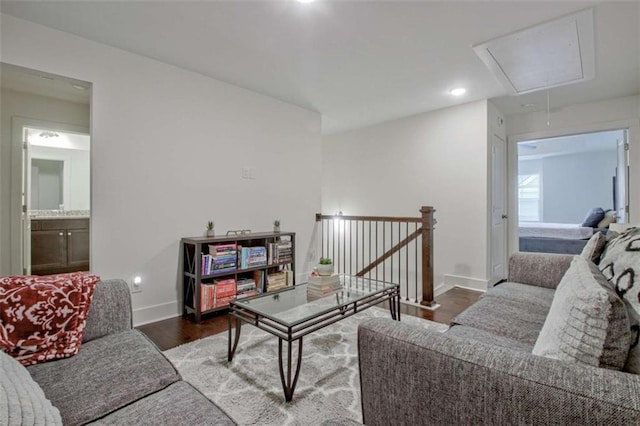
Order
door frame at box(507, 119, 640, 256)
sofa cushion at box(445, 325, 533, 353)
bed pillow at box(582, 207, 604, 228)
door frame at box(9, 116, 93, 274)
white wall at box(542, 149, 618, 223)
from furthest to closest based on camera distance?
white wall at box(542, 149, 618, 223)
bed pillow at box(582, 207, 604, 228)
door frame at box(507, 119, 640, 256)
door frame at box(9, 116, 93, 274)
sofa cushion at box(445, 325, 533, 353)

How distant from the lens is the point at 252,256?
320 centimetres

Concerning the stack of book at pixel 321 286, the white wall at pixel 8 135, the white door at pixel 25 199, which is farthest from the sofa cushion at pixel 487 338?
Answer: the white door at pixel 25 199

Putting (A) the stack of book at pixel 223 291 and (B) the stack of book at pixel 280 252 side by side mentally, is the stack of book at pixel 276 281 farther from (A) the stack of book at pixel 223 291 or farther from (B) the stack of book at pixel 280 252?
(A) the stack of book at pixel 223 291

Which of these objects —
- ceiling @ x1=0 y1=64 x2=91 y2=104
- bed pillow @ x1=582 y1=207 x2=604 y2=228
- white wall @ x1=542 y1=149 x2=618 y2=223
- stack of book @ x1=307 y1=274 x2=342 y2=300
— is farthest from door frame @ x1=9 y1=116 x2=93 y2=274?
white wall @ x1=542 y1=149 x2=618 y2=223

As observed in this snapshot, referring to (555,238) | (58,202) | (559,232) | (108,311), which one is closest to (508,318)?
(108,311)

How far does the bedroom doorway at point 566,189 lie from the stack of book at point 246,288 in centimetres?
503

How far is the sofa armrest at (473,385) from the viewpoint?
59cm

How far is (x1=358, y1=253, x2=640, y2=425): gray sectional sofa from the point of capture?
0.59m

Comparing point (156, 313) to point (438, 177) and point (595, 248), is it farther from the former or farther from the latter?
point (438, 177)

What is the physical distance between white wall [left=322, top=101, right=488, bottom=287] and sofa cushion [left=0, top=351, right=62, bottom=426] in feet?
13.4

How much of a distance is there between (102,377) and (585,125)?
535 centimetres

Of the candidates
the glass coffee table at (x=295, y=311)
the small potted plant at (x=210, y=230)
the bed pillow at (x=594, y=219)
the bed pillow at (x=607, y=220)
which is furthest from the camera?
the bed pillow at (x=594, y=219)

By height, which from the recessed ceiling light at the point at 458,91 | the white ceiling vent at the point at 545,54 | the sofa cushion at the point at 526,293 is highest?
the recessed ceiling light at the point at 458,91

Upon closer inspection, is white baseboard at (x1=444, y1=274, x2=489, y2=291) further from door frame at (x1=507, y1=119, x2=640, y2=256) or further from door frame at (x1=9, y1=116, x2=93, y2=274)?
door frame at (x1=9, y1=116, x2=93, y2=274)
